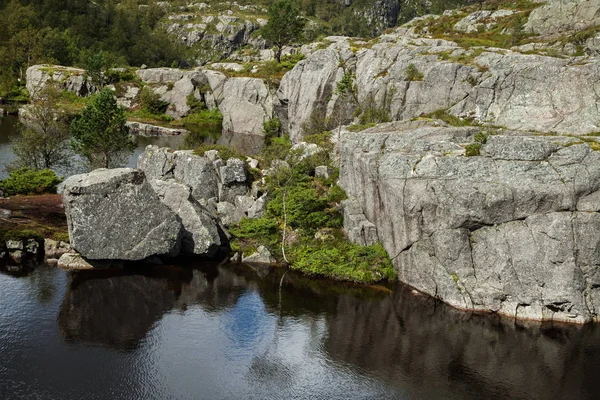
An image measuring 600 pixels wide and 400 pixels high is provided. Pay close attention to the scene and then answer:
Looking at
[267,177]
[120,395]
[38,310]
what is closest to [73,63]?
[267,177]

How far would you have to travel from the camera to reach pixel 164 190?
5716 cm

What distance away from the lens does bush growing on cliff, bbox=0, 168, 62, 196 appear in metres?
68.6

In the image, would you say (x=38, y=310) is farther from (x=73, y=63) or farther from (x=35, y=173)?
(x=73, y=63)

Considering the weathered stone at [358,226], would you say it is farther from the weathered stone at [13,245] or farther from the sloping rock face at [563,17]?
the sloping rock face at [563,17]

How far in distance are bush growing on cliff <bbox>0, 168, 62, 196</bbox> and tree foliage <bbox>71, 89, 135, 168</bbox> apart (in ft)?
19.0

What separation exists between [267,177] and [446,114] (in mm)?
35844

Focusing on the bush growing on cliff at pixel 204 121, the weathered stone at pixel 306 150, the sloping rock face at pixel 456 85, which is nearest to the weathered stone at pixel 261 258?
the weathered stone at pixel 306 150

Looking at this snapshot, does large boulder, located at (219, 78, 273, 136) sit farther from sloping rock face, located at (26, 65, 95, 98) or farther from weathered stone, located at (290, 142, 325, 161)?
weathered stone, located at (290, 142, 325, 161)

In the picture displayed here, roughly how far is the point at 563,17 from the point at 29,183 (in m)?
144

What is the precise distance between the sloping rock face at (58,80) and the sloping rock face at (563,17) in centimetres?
14164

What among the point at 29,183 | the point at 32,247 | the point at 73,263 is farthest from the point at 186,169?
the point at 29,183

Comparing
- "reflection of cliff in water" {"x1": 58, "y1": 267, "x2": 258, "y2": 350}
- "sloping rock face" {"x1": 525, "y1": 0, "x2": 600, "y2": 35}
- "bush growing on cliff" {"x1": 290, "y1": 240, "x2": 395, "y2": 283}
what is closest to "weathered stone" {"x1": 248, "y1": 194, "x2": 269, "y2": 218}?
"bush growing on cliff" {"x1": 290, "y1": 240, "x2": 395, "y2": 283}

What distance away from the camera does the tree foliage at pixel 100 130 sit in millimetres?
69938

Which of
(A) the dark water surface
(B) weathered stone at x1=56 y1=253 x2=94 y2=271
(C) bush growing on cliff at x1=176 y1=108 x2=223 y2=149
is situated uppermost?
(C) bush growing on cliff at x1=176 y1=108 x2=223 y2=149
